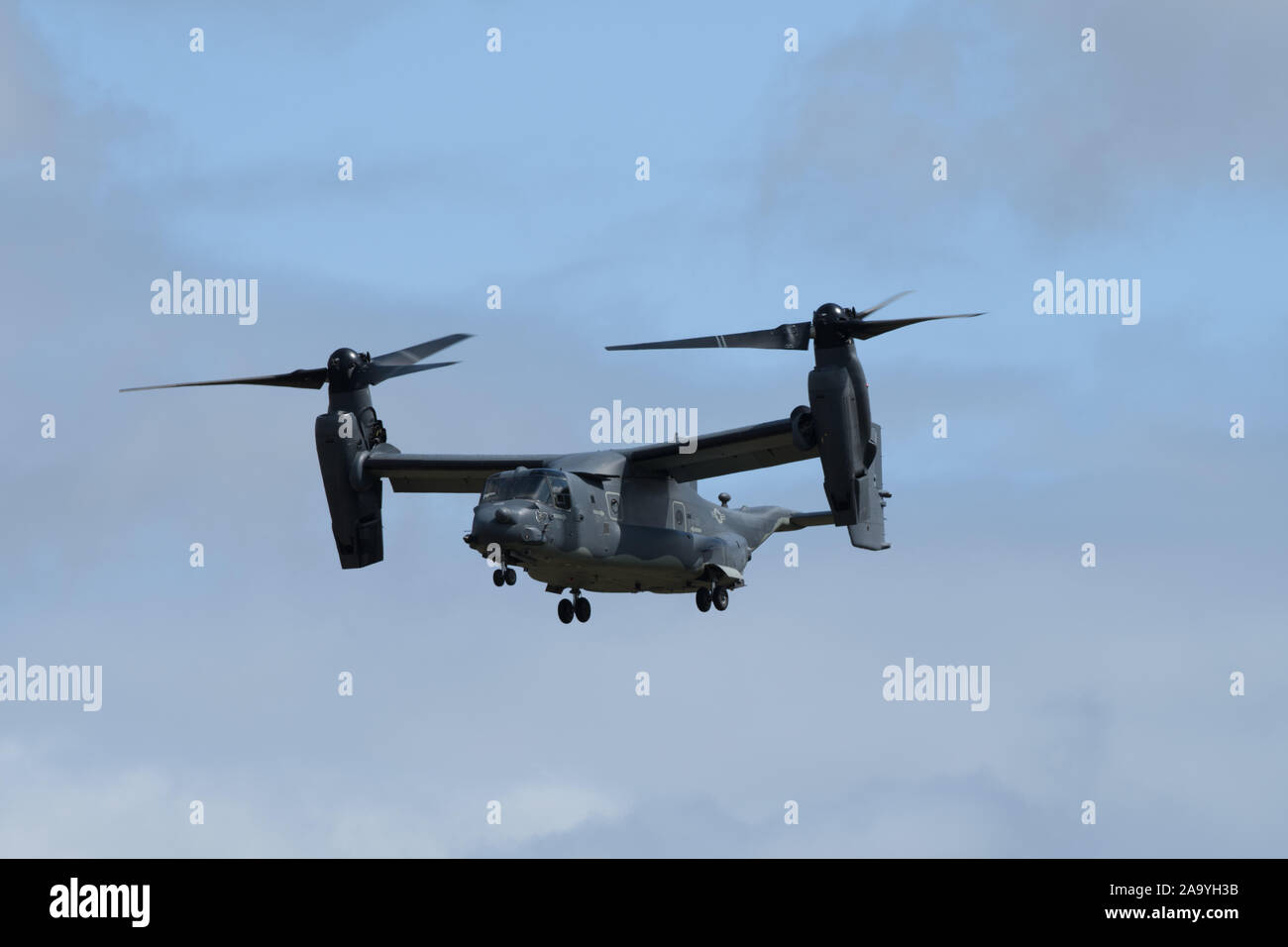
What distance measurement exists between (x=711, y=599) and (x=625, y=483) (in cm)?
322

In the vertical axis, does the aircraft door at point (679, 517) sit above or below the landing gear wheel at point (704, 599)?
above

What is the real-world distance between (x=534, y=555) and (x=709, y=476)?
546 cm

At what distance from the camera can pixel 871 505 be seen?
37.5 m

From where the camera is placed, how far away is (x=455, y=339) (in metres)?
41.4

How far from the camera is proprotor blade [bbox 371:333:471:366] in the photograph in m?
40.9

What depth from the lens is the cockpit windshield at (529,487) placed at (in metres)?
36.5

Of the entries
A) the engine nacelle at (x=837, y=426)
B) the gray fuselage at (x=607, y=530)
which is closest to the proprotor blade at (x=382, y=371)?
the gray fuselage at (x=607, y=530)

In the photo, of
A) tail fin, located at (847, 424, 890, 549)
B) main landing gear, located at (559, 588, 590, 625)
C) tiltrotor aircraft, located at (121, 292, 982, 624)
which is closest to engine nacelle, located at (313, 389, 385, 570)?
tiltrotor aircraft, located at (121, 292, 982, 624)

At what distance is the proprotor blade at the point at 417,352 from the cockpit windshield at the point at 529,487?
16.4 ft

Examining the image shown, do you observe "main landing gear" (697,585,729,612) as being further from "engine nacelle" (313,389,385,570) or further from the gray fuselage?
"engine nacelle" (313,389,385,570)

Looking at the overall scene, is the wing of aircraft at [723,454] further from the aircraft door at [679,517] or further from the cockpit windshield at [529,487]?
the cockpit windshield at [529,487]

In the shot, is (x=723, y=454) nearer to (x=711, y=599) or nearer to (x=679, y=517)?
(x=679, y=517)
